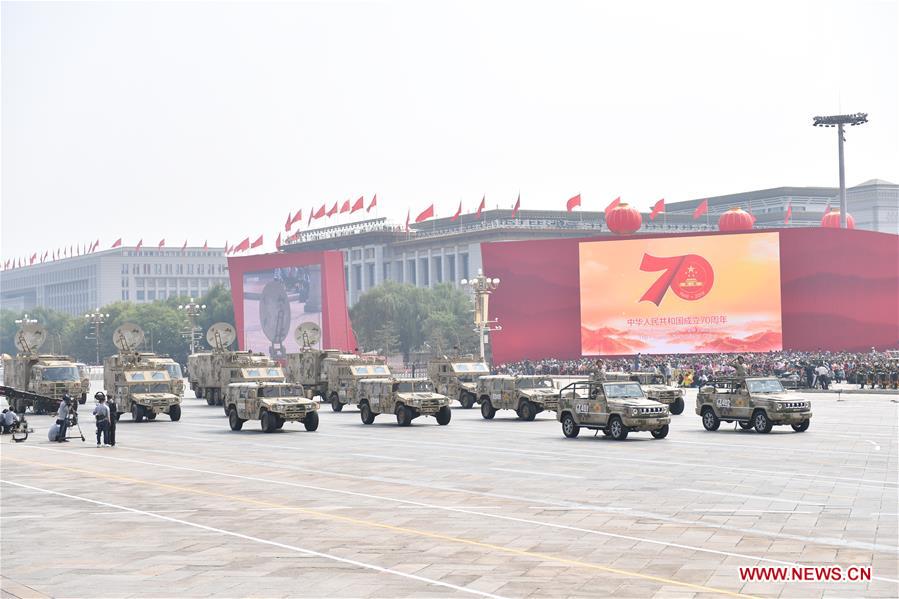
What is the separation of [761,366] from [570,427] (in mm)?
36726

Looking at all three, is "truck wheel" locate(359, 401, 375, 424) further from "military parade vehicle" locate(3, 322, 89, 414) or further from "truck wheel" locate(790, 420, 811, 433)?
"military parade vehicle" locate(3, 322, 89, 414)

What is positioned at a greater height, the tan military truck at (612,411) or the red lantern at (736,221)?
the red lantern at (736,221)

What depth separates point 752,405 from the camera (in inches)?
1460

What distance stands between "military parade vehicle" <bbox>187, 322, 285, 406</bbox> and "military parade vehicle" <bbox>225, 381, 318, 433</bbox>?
14860 millimetres

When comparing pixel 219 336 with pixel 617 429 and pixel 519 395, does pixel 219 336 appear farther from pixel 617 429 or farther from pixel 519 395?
pixel 617 429

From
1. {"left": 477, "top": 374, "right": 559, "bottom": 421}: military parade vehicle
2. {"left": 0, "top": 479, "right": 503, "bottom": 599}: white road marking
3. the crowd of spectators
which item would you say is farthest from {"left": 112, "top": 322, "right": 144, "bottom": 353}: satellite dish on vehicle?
{"left": 0, "top": 479, "right": 503, "bottom": 599}: white road marking

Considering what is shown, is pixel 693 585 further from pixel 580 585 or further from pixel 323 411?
pixel 323 411

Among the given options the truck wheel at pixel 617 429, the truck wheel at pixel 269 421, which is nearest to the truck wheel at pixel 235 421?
the truck wheel at pixel 269 421

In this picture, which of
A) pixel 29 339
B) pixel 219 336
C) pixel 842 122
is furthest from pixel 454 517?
pixel 842 122

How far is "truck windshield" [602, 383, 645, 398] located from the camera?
35688 mm

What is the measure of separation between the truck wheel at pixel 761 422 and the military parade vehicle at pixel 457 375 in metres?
19.2

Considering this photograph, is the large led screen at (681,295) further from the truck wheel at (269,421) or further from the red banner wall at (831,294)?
the truck wheel at (269,421)

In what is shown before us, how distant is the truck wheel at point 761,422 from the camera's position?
3656 cm

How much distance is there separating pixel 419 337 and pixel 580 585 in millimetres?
129552
